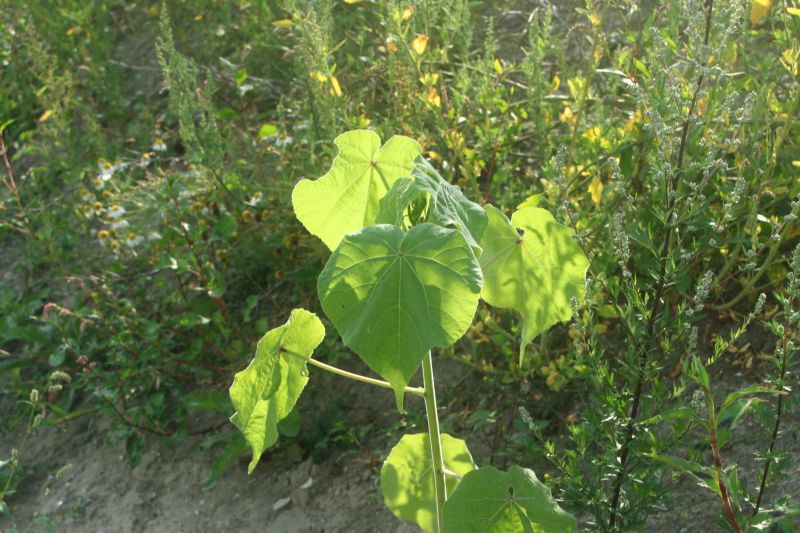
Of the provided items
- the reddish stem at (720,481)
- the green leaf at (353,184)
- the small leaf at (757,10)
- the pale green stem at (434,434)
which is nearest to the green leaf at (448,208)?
the green leaf at (353,184)

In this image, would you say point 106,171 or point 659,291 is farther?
point 106,171

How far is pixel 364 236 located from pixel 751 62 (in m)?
2.06

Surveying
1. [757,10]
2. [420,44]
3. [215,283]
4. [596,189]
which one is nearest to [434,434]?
[596,189]

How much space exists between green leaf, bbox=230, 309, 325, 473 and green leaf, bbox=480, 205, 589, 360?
375 mm

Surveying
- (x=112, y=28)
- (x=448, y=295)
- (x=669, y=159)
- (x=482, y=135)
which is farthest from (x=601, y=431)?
(x=112, y=28)

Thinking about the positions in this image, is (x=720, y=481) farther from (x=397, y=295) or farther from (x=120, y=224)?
(x=120, y=224)

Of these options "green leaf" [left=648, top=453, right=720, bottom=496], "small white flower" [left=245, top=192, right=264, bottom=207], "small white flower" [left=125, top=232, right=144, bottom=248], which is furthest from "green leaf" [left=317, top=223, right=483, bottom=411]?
"small white flower" [left=125, top=232, right=144, bottom=248]

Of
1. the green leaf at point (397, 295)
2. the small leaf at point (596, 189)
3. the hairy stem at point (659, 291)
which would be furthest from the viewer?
the small leaf at point (596, 189)

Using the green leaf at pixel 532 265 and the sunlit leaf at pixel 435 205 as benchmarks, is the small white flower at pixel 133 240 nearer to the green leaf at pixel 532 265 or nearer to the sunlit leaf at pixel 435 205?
the green leaf at pixel 532 265

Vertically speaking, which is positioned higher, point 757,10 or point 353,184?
point 353,184

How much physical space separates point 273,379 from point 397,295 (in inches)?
15.1

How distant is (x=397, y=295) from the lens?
57.1 inches

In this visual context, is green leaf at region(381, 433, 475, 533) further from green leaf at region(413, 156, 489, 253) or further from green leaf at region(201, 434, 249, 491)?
green leaf at region(201, 434, 249, 491)

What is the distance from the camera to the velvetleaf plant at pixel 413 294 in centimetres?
143
